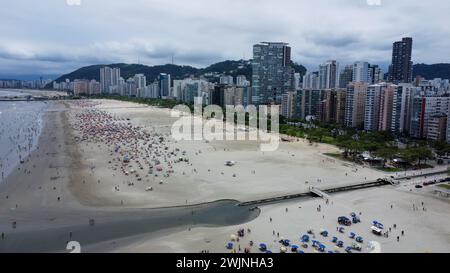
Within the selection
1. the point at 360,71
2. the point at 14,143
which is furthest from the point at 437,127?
the point at 360,71

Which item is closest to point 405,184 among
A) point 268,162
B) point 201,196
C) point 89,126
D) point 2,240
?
point 268,162

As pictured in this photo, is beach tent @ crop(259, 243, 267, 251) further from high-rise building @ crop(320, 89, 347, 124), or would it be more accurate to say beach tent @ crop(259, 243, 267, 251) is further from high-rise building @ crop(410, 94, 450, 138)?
high-rise building @ crop(320, 89, 347, 124)

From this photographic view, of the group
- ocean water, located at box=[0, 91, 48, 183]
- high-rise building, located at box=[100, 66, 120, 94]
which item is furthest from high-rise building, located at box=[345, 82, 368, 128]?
high-rise building, located at box=[100, 66, 120, 94]

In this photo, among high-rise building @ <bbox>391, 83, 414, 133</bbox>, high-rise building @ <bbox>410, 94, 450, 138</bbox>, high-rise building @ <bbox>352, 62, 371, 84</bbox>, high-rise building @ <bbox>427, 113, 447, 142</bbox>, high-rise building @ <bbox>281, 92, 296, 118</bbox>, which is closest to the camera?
high-rise building @ <bbox>427, 113, 447, 142</bbox>

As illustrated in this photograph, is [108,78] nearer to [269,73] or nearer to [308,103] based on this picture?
[269,73]

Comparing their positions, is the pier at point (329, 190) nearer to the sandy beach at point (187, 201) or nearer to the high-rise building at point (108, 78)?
the sandy beach at point (187, 201)

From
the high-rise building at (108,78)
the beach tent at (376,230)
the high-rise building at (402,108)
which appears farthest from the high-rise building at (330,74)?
the high-rise building at (108,78)

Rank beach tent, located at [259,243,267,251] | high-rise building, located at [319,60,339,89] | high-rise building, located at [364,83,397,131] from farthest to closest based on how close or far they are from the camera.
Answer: high-rise building, located at [319,60,339,89], high-rise building, located at [364,83,397,131], beach tent, located at [259,243,267,251]
